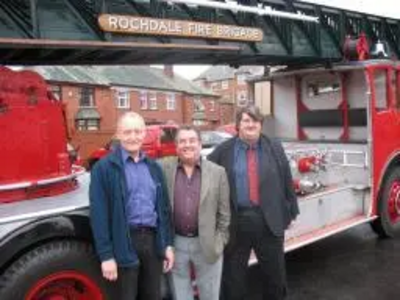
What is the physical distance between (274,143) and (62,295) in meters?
1.97

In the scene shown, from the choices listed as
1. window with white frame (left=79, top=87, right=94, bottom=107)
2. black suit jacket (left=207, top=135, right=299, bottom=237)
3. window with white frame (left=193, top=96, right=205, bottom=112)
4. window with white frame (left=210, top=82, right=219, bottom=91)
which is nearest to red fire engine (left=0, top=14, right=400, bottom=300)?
black suit jacket (left=207, top=135, right=299, bottom=237)

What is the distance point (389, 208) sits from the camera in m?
7.57

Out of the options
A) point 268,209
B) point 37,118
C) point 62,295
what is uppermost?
point 37,118

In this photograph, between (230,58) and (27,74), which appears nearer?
(27,74)

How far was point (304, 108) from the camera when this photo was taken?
8078 millimetres

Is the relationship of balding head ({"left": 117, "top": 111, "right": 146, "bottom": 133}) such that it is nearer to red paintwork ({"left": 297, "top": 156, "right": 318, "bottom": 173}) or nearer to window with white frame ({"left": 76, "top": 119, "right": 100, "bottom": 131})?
red paintwork ({"left": 297, "top": 156, "right": 318, "bottom": 173})

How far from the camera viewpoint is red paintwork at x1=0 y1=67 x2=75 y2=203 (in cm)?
399

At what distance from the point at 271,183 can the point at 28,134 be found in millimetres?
1856

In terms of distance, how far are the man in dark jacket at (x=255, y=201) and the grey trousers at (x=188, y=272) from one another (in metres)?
0.37

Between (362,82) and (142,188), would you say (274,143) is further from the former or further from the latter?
(362,82)

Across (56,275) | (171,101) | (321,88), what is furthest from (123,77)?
(56,275)

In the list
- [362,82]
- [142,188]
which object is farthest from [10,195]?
[362,82]

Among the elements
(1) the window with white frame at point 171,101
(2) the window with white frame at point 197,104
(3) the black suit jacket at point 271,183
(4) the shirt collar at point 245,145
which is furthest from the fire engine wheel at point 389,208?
(2) the window with white frame at point 197,104

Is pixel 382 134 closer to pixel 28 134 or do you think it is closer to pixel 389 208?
pixel 389 208
